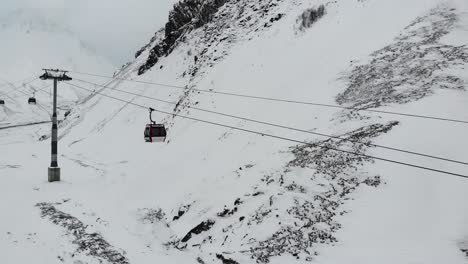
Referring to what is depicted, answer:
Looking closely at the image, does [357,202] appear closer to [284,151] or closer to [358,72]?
[284,151]

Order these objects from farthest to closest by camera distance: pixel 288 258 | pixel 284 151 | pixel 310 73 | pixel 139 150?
pixel 139 150, pixel 310 73, pixel 284 151, pixel 288 258

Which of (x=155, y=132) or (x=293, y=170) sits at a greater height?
(x=293, y=170)

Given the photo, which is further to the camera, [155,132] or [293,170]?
[155,132]

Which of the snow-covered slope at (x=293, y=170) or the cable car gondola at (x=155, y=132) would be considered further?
the cable car gondola at (x=155, y=132)

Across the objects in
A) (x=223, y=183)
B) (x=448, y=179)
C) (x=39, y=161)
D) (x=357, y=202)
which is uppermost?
(x=448, y=179)

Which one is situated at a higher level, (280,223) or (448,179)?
(448,179)

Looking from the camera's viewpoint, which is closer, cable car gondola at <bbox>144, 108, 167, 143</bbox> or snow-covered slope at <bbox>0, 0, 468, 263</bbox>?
snow-covered slope at <bbox>0, 0, 468, 263</bbox>

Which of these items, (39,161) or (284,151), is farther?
(39,161)

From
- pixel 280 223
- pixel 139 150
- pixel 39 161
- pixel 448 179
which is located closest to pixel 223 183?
pixel 280 223
